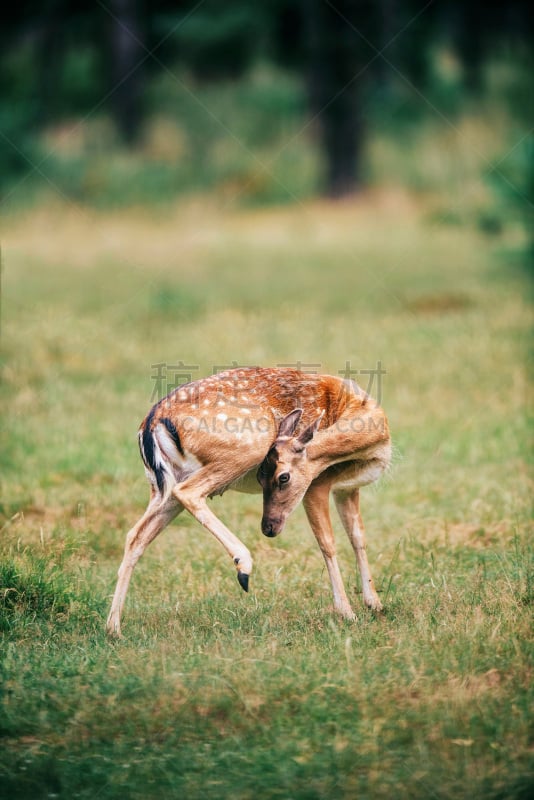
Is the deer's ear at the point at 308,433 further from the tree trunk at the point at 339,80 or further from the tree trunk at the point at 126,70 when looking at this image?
the tree trunk at the point at 126,70

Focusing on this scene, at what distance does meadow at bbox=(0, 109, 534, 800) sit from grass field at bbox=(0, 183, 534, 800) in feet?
0.05

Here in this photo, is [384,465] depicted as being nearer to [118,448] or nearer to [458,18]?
[118,448]

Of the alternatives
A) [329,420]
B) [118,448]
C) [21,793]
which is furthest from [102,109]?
[21,793]

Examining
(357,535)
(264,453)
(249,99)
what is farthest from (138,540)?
(249,99)

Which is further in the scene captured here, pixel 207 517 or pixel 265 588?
pixel 265 588

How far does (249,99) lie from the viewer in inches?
1251

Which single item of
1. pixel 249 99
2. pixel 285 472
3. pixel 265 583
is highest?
pixel 249 99

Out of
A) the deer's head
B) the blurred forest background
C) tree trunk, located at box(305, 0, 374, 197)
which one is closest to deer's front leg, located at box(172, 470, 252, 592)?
the deer's head

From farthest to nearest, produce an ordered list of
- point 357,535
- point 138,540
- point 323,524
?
point 357,535 → point 323,524 → point 138,540

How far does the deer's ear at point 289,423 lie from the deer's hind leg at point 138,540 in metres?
0.69

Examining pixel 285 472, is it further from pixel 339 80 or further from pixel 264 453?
pixel 339 80

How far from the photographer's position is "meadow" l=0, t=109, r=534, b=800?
469 centimetres

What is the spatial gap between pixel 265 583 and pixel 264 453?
107cm

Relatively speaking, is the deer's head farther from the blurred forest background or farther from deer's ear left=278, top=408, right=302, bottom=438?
the blurred forest background
